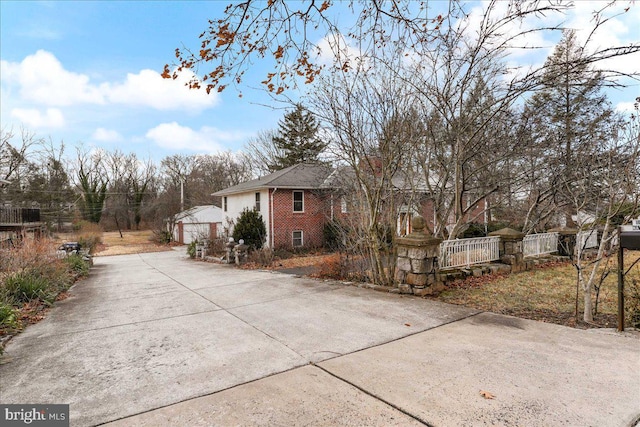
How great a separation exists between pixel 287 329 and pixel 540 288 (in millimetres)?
5660

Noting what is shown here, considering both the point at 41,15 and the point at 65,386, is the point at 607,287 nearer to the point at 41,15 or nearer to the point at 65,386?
the point at 65,386

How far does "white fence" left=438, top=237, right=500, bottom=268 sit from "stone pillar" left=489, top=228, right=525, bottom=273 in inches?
5.3

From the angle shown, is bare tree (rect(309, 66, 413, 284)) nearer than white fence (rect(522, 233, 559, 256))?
Yes

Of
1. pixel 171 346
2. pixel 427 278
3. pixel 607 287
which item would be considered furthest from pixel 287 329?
pixel 607 287

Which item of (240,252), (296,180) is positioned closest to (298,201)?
(296,180)

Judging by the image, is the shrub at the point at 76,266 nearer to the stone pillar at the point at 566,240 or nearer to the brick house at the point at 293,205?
the brick house at the point at 293,205

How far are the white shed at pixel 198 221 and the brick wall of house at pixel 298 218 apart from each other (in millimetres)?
10464

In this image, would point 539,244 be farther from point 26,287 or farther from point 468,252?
point 26,287

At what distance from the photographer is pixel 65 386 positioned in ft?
10.4

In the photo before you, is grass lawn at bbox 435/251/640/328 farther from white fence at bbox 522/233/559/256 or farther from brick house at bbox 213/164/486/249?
brick house at bbox 213/164/486/249

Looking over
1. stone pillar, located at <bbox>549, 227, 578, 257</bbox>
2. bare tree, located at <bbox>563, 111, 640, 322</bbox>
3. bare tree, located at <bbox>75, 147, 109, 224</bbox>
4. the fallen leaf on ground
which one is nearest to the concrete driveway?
the fallen leaf on ground

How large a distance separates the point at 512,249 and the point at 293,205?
1046 cm

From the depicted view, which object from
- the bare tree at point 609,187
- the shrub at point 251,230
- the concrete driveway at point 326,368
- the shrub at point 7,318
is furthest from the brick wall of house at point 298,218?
the shrub at point 7,318

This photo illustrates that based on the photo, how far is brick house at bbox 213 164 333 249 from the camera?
16469 millimetres
